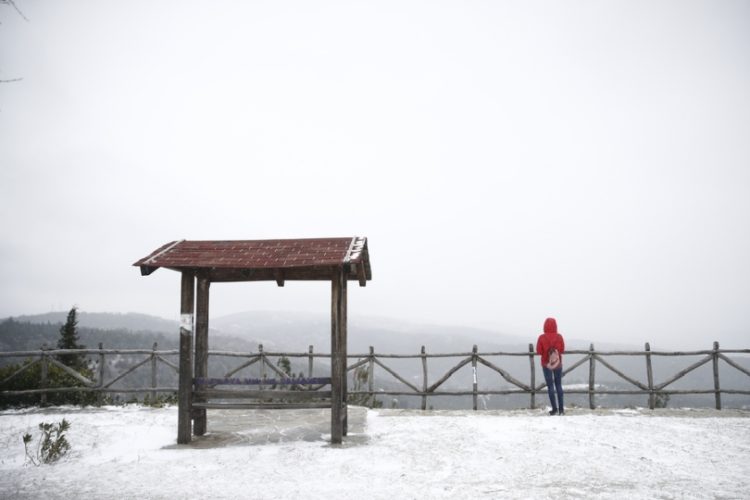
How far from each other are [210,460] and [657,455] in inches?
272

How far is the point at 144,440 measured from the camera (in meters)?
7.96

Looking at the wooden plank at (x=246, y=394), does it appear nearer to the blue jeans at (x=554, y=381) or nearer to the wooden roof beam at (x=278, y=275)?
the wooden roof beam at (x=278, y=275)

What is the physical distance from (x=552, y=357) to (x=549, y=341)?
355 millimetres

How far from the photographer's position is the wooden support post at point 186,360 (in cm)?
774

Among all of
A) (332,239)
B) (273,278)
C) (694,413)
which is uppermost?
(332,239)

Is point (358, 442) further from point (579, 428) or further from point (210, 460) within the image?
point (579, 428)

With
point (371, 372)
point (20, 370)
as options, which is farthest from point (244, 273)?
point (20, 370)

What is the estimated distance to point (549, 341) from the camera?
10.1 meters

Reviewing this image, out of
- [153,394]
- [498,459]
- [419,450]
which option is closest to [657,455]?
[498,459]

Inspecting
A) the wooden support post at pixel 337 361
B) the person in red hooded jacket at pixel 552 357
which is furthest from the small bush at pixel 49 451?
the person in red hooded jacket at pixel 552 357

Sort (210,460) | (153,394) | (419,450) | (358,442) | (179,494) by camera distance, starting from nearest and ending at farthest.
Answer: (179,494) < (210,460) < (419,450) < (358,442) < (153,394)

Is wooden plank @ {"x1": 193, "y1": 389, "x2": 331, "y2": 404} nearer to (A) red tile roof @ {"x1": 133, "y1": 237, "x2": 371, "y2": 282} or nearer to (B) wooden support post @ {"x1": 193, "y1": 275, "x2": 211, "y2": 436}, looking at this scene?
(B) wooden support post @ {"x1": 193, "y1": 275, "x2": 211, "y2": 436}

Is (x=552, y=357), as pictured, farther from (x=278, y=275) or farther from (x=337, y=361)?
(x=278, y=275)

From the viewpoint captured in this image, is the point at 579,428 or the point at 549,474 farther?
the point at 579,428
